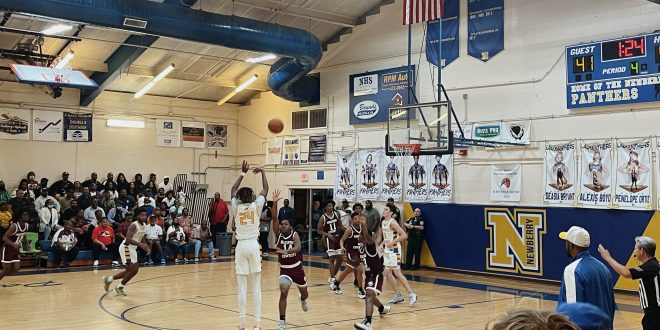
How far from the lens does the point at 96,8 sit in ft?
45.8

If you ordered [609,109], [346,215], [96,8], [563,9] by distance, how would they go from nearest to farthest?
[96,8] < [609,109] < [563,9] < [346,215]

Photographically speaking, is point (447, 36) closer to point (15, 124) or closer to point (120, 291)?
point (120, 291)

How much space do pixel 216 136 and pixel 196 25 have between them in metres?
10.7

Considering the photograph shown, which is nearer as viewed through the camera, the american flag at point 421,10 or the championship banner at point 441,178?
the american flag at point 421,10

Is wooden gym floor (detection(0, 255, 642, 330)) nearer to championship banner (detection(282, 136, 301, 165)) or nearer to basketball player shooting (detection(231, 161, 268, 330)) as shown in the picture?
basketball player shooting (detection(231, 161, 268, 330))

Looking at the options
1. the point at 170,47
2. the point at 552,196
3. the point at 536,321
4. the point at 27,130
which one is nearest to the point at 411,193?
the point at 552,196

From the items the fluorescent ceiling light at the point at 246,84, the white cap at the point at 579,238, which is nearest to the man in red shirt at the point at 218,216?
the fluorescent ceiling light at the point at 246,84

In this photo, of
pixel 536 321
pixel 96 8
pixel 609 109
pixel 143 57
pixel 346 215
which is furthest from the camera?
pixel 143 57

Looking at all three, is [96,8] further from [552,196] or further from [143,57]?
[552,196]

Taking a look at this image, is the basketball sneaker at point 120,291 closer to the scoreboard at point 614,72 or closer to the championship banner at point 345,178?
the championship banner at point 345,178

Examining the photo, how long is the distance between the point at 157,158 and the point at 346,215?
8216 mm

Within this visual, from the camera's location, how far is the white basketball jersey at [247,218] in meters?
9.26

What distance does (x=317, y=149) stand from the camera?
22766 millimetres

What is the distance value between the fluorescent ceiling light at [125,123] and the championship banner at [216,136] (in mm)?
2551
